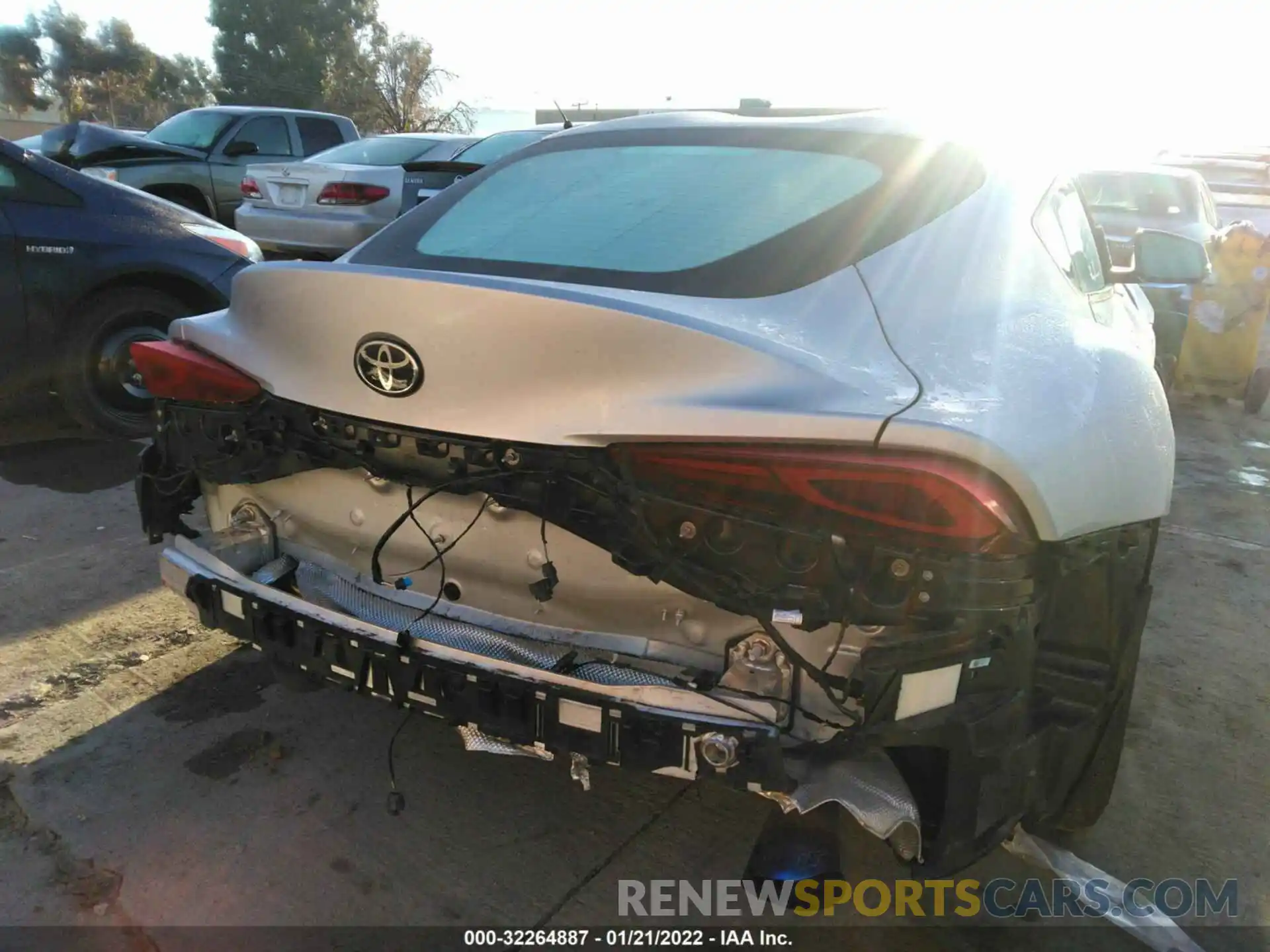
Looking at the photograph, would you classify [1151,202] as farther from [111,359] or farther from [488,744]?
[488,744]

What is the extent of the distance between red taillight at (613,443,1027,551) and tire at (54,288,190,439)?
4.50 meters

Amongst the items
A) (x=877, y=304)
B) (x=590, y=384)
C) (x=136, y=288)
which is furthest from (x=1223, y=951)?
(x=136, y=288)

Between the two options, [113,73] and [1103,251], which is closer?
[1103,251]

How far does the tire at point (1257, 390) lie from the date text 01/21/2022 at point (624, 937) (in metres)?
7.01

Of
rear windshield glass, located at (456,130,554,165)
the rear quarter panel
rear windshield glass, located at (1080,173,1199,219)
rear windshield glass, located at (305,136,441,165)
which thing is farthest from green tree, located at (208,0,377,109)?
the rear quarter panel

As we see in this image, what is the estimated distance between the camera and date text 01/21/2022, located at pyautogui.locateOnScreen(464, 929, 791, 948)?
2.26m

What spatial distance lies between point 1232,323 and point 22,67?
158 feet

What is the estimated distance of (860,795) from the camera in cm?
188

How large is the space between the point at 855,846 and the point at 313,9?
3987cm

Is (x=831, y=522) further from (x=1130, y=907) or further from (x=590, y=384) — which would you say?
(x=1130, y=907)

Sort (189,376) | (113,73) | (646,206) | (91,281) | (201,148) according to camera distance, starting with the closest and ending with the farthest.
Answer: (189,376) → (646,206) → (91,281) → (201,148) → (113,73)

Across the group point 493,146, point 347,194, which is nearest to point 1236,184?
point 493,146

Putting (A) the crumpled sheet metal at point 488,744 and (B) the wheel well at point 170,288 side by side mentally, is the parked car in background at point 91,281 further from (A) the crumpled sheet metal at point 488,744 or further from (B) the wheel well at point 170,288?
(A) the crumpled sheet metal at point 488,744

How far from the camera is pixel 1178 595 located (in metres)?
4.24
